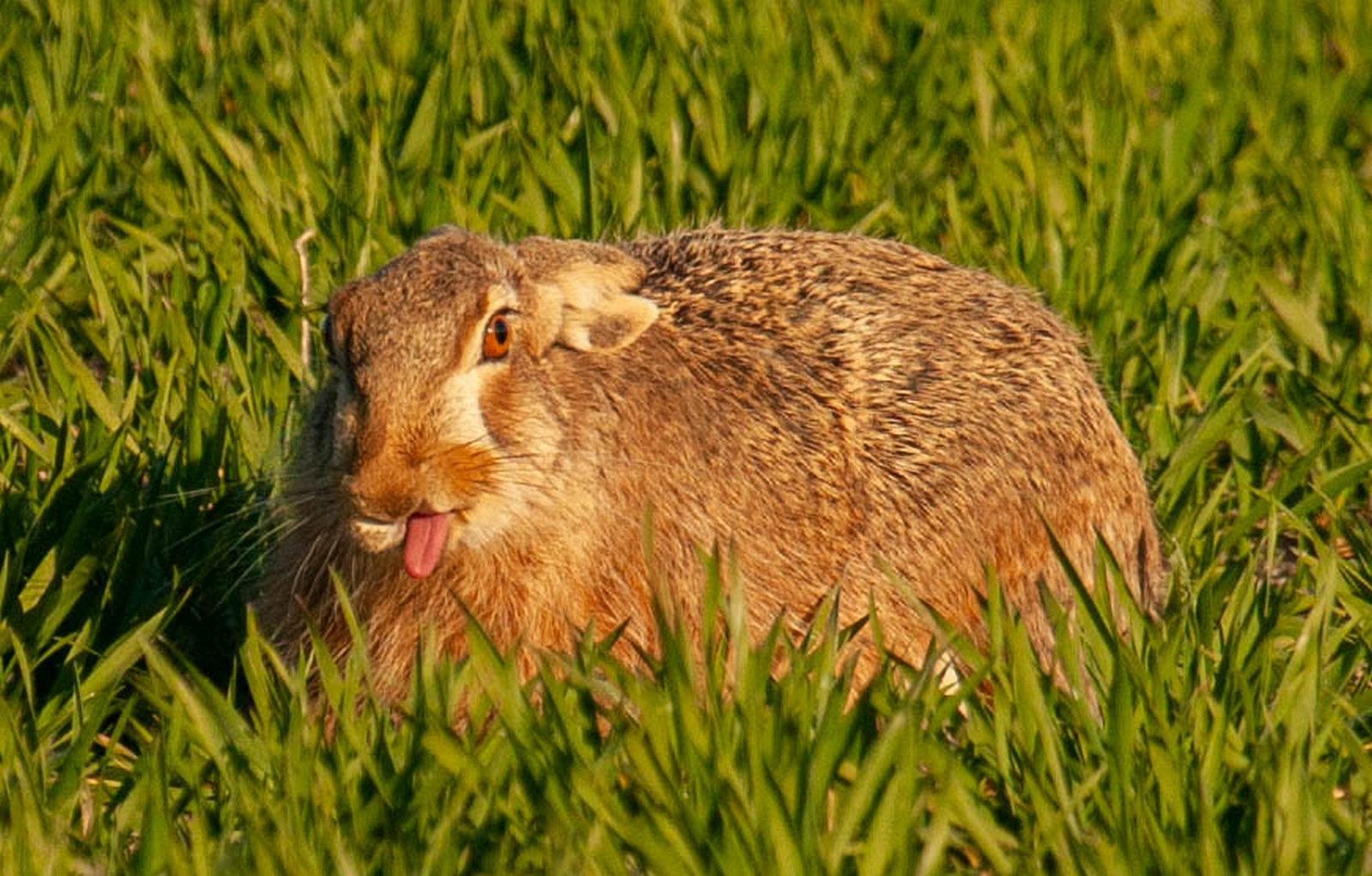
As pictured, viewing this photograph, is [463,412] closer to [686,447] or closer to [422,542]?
[422,542]

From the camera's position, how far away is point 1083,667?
4.11 meters

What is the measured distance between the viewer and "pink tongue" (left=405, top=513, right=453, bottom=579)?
3.80m

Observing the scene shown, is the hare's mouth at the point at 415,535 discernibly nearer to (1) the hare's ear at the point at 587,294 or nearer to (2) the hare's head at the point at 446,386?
(2) the hare's head at the point at 446,386

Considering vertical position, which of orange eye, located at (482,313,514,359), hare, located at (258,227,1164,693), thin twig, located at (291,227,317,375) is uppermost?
orange eye, located at (482,313,514,359)

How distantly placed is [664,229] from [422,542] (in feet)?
7.79

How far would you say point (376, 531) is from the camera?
3.75 metres

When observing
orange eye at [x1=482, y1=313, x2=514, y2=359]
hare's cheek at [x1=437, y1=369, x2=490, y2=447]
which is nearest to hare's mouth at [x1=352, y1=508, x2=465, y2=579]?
hare's cheek at [x1=437, y1=369, x2=490, y2=447]

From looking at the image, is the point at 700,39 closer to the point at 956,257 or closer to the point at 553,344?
the point at 956,257

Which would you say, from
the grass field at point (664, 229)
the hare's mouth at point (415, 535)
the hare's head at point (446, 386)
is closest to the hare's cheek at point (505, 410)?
the hare's head at point (446, 386)

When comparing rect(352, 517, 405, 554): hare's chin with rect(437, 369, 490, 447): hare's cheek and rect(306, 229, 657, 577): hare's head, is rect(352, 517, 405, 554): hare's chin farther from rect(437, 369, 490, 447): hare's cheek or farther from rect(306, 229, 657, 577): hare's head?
rect(437, 369, 490, 447): hare's cheek

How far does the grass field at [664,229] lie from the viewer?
11.2ft

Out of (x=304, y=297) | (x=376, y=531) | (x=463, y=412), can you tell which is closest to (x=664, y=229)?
(x=304, y=297)

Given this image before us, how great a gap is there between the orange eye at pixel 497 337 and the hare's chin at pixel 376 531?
34 centimetres

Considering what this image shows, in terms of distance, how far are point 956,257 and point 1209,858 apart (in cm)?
289
